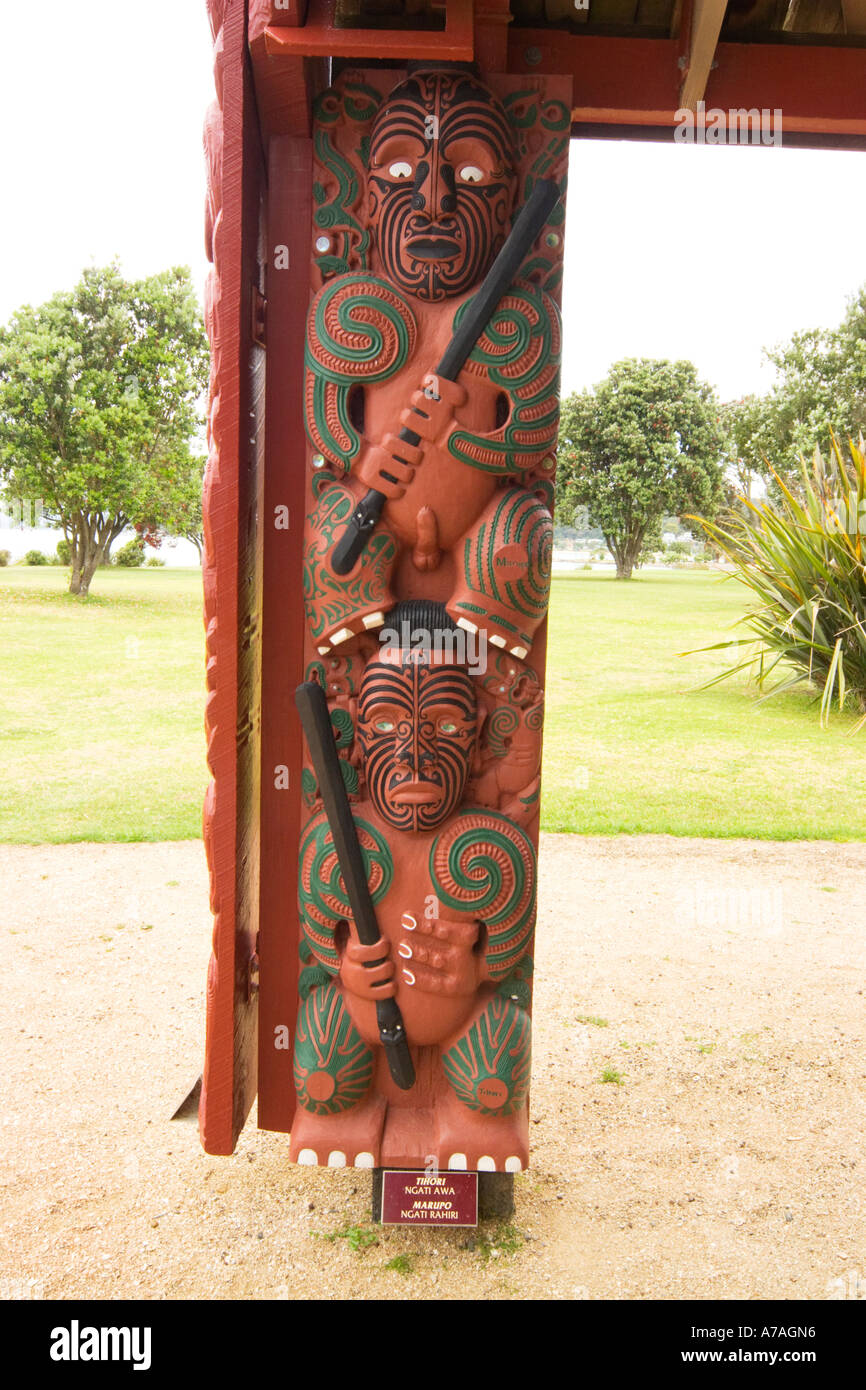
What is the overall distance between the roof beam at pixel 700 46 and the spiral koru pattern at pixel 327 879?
2.01 metres

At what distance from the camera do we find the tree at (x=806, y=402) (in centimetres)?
1652

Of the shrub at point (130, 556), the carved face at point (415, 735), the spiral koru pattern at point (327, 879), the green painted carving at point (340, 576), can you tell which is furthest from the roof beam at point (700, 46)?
the shrub at point (130, 556)

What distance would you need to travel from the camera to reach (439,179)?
87.7 inches

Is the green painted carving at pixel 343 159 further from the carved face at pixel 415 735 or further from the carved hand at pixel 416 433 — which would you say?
the carved face at pixel 415 735

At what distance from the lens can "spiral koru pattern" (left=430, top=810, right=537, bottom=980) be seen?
2.39 meters

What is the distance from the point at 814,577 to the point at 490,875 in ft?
23.6

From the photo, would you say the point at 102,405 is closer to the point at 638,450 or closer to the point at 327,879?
the point at 638,450

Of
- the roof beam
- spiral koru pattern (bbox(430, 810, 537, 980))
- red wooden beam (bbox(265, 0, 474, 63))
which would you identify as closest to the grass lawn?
spiral koru pattern (bbox(430, 810, 537, 980))

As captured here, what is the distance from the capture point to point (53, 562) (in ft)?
45.6

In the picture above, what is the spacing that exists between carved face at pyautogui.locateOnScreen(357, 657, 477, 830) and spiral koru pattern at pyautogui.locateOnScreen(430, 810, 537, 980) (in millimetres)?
85

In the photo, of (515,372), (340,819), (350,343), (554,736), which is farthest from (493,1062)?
(554,736)

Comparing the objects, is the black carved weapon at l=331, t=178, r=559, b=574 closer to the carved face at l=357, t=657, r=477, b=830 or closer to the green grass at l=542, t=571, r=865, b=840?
the carved face at l=357, t=657, r=477, b=830

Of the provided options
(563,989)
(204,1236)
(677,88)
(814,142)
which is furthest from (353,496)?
(563,989)

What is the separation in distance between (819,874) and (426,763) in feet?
15.5
